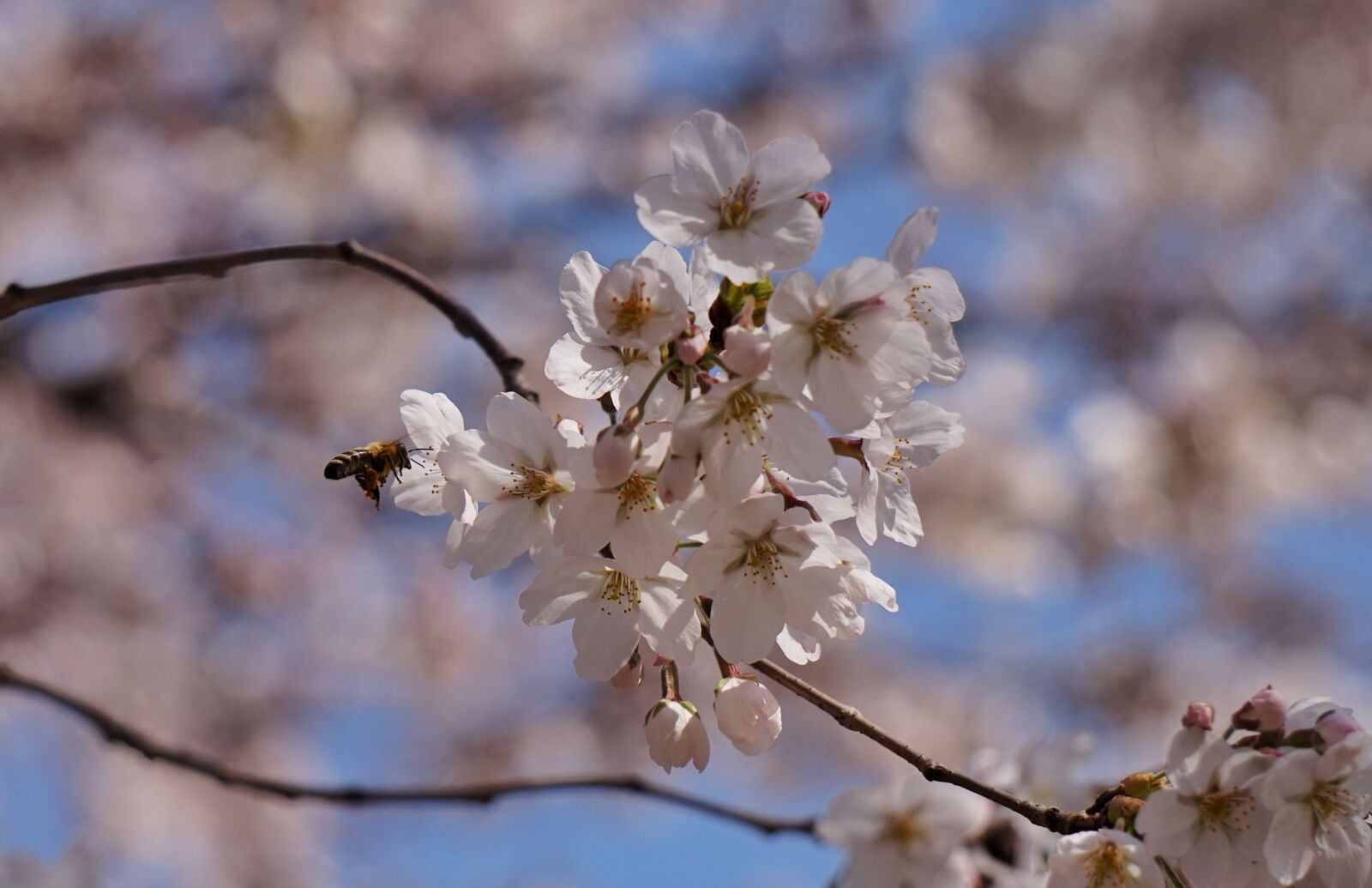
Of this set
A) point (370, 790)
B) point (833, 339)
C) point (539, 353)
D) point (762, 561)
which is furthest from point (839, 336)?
point (539, 353)

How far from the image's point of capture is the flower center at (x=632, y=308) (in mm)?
966

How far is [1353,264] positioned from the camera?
6457 millimetres

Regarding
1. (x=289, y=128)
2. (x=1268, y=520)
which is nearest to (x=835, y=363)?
(x=289, y=128)

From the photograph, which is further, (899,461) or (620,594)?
(899,461)

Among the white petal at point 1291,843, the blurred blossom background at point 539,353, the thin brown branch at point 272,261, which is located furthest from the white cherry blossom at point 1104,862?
the blurred blossom background at point 539,353

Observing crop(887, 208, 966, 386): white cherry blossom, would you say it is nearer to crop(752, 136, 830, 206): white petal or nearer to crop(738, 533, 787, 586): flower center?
crop(752, 136, 830, 206): white petal

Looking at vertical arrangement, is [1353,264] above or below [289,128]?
above

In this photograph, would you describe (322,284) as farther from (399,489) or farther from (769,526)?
(769,526)

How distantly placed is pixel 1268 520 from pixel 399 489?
23.0 ft

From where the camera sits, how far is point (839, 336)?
0.99 m

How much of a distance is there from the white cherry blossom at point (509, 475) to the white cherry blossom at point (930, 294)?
14.7 inches

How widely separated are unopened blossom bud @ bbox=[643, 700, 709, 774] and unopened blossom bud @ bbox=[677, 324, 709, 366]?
396mm

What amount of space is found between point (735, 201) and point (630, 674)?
1.65 ft

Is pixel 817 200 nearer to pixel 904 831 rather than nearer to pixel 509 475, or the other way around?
pixel 509 475
